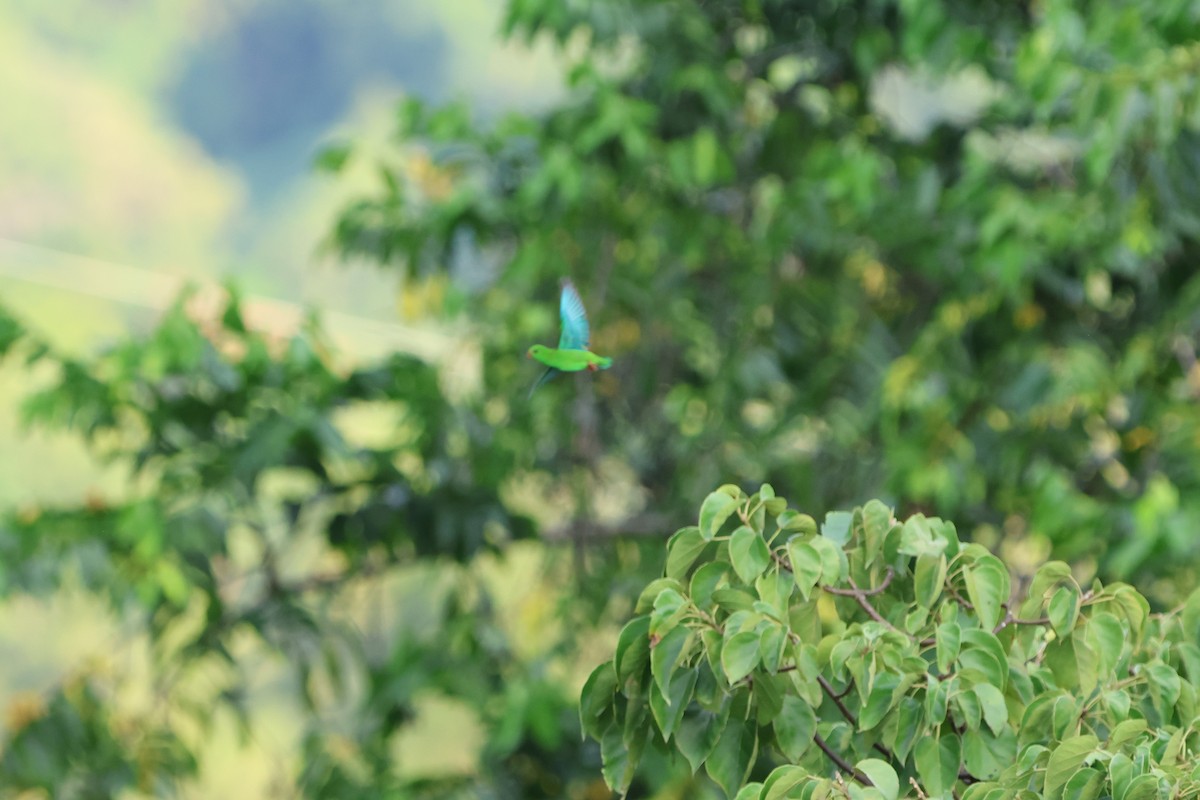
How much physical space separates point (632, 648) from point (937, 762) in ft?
0.60

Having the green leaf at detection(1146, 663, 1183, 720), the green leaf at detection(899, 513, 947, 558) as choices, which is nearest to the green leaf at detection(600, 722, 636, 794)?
the green leaf at detection(899, 513, 947, 558)

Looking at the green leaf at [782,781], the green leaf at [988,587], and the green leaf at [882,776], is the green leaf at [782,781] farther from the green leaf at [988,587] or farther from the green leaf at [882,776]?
the green leaf at [988,587]

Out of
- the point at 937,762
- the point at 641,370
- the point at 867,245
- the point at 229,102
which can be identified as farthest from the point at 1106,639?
the point at 229,102

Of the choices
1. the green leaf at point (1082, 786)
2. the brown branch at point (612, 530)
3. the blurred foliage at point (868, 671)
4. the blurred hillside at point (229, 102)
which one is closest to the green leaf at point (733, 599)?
the blurred foliage at point (868, 671)

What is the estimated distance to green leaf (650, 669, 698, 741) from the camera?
2.98ft

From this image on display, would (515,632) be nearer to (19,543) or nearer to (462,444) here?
(462,444)

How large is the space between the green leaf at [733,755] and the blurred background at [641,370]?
96 cm

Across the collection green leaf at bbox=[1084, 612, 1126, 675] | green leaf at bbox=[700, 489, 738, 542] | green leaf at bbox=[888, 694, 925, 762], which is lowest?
green leaf at bbox=[888, 694, 925, 762]

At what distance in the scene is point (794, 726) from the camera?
94 centimetres

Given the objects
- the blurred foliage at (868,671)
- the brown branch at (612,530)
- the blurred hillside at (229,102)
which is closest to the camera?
the blurred foliage at (868,671)

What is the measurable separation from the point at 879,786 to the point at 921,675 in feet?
0.35

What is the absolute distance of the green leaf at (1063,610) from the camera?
97 cm

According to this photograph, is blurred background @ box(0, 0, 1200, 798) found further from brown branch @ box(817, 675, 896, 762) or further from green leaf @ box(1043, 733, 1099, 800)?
green leaf @ box(1043, 733, 1099, 800)

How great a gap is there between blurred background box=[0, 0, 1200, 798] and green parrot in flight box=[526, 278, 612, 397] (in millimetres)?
1020
